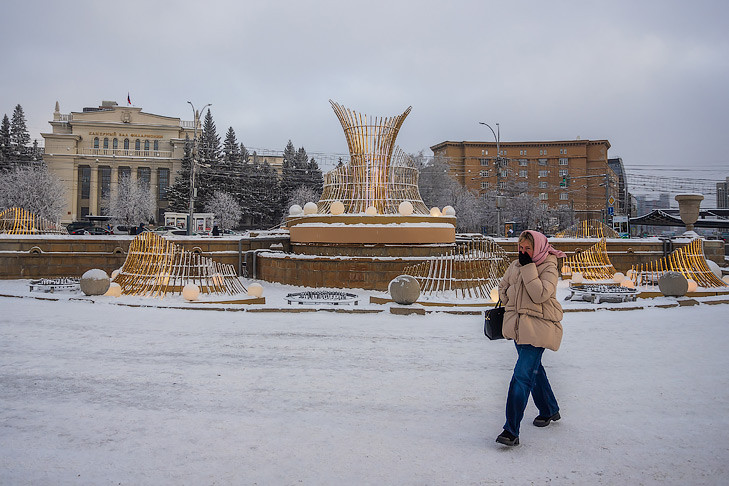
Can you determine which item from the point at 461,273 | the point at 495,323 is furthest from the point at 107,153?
the point at 495,323

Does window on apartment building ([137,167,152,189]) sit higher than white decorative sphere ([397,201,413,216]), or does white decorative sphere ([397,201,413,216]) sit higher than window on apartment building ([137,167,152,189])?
window on apartment building ([137,167,152,189])

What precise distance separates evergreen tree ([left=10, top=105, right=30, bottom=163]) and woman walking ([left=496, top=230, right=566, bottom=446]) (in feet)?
205

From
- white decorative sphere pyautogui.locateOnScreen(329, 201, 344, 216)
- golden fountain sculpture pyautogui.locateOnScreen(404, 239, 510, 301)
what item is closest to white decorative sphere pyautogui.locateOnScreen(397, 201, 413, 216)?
white decorative sphere pyautogui.locateOnScreen(329, 201, 344, 216)

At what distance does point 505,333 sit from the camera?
13.1 ft

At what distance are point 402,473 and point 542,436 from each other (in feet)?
4.30

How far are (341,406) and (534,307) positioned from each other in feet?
Answer: 6.59

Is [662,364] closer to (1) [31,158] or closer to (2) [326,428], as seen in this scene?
(2) [326,428]

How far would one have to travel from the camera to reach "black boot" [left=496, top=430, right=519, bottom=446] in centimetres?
377

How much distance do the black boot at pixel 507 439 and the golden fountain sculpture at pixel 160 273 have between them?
933cm

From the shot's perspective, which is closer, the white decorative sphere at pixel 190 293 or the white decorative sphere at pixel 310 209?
the white decorative sphere at pixel 190 293

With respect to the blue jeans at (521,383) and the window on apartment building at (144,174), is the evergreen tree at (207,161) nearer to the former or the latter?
the window on apartment building at (144,174)

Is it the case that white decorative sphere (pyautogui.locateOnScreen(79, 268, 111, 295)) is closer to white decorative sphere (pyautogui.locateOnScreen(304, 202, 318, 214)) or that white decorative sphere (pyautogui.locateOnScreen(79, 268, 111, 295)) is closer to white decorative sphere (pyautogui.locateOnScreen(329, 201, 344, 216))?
white decorative sphere (pyautogui.locateOnScreen(329, 201, 344, 216))

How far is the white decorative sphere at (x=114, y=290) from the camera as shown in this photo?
11.7 metres

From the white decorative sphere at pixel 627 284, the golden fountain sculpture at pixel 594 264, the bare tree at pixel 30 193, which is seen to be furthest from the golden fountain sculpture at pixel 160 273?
the bare tree at pixel 30 193
